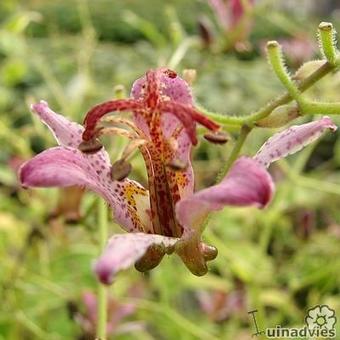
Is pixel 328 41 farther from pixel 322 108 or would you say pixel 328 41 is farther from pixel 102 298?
pixel 102 298

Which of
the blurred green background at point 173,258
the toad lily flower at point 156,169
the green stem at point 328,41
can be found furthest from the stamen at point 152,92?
the blurred green background at point 173,258

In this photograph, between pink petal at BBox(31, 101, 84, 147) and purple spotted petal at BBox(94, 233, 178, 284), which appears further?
pink petal at BBox(31, 101, 84, 147)

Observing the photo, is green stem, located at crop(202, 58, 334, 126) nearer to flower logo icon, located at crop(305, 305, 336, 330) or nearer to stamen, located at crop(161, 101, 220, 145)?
stamen, located at crop(161, 101, 220, 145)

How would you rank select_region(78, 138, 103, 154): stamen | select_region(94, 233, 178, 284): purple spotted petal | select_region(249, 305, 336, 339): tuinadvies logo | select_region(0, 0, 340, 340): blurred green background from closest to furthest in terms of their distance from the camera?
select_region(94, 233, 178, 284): purple spotted petal
select_region(78, 138, 103, 154): stamen
select_region(249, 305, 336, 339): tuinadvies logo
select_region(0, 0, 340, 340): blurred green background

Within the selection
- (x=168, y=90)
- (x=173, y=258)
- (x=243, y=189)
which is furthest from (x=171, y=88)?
(x=173, y=258)

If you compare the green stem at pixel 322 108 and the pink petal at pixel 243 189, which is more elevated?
the green stem at pixel 322 108

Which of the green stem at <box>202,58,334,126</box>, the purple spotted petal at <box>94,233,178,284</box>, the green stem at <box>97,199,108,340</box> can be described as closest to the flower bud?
the green stem at <box>202,58,334,126</box>

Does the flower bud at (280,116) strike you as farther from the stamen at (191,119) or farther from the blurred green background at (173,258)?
the blurred green background at (173,258)

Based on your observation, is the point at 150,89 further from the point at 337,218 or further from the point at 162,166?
the point at 337,218

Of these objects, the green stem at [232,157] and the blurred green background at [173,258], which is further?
the blurred green background at [173,258]
